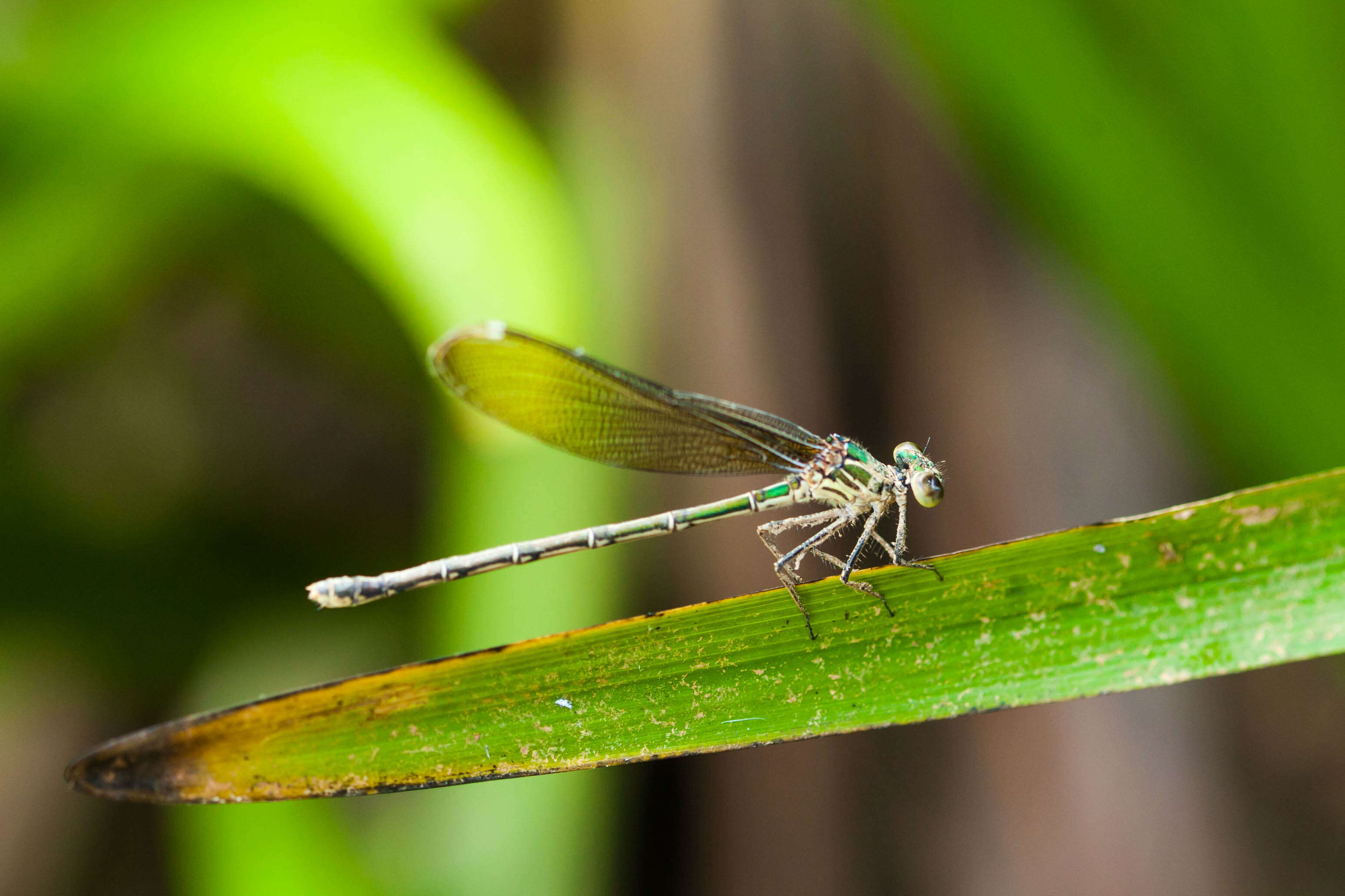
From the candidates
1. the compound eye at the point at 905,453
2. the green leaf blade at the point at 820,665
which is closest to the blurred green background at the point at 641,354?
the compound eye at the point at 905,453

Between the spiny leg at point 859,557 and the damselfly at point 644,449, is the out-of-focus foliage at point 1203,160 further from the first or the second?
the spiny leg at point 859,557

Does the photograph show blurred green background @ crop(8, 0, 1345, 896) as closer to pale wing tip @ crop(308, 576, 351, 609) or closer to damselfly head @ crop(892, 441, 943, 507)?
pale wing tip @ crop(308, 576, 351, 609)

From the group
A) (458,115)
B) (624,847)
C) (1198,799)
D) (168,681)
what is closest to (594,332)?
(458,115)

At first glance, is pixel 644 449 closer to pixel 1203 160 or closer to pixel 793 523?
pixel 793 523

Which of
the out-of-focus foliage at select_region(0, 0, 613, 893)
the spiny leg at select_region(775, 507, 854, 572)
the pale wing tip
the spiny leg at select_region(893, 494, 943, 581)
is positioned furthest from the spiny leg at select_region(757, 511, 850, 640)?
the pale wing tip

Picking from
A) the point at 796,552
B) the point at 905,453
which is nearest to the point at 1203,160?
the point at 905,453
